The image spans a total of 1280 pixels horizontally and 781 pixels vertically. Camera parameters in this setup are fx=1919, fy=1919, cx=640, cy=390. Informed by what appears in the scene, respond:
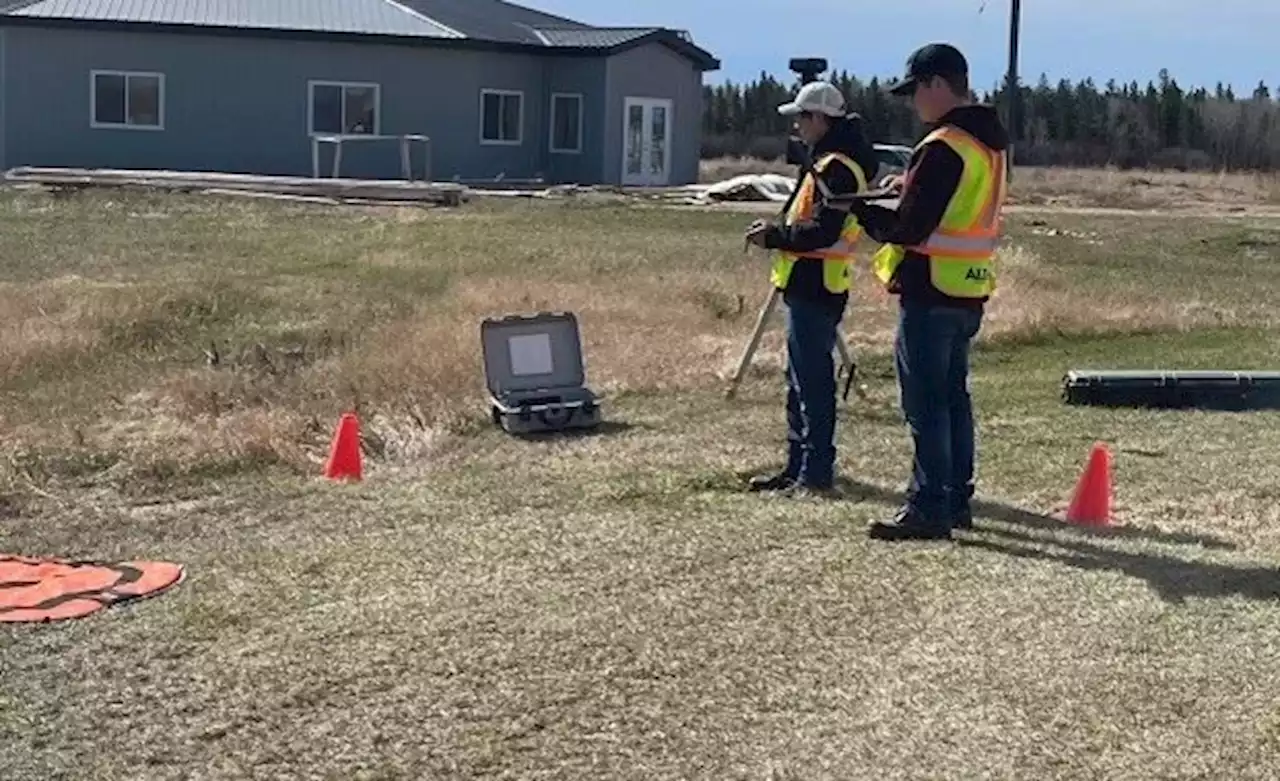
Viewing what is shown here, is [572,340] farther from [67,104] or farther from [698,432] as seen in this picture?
[67,104]

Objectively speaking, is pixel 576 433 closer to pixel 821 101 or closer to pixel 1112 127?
pixel 821 101

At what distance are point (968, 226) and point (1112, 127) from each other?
56316mm

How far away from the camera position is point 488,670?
5316mm

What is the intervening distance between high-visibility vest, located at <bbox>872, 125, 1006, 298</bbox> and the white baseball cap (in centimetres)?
94

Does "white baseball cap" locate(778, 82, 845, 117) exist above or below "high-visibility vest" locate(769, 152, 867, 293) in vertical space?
above

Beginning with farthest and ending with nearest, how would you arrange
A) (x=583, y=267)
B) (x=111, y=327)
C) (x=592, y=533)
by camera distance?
(x=583, y=267) < (x=111, y=327) < (x=592, y=533)

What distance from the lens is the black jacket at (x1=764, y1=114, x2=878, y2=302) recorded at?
759 cm

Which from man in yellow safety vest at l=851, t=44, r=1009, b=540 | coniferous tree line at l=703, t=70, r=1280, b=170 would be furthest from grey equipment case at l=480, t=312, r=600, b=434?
coniferous tree line at l=703, t=70, r=1280, b=170

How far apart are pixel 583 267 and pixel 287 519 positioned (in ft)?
38.6

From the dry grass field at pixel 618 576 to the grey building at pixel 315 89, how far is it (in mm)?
23788

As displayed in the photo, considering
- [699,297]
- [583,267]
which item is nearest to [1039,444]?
[699,297]

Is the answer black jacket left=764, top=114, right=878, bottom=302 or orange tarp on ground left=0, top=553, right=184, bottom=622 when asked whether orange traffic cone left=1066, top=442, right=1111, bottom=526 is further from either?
orange tarp on ground left=0, top=553, right=184, bottom=622

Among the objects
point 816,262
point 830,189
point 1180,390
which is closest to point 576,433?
point 816,262

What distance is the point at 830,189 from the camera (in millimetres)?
7578
